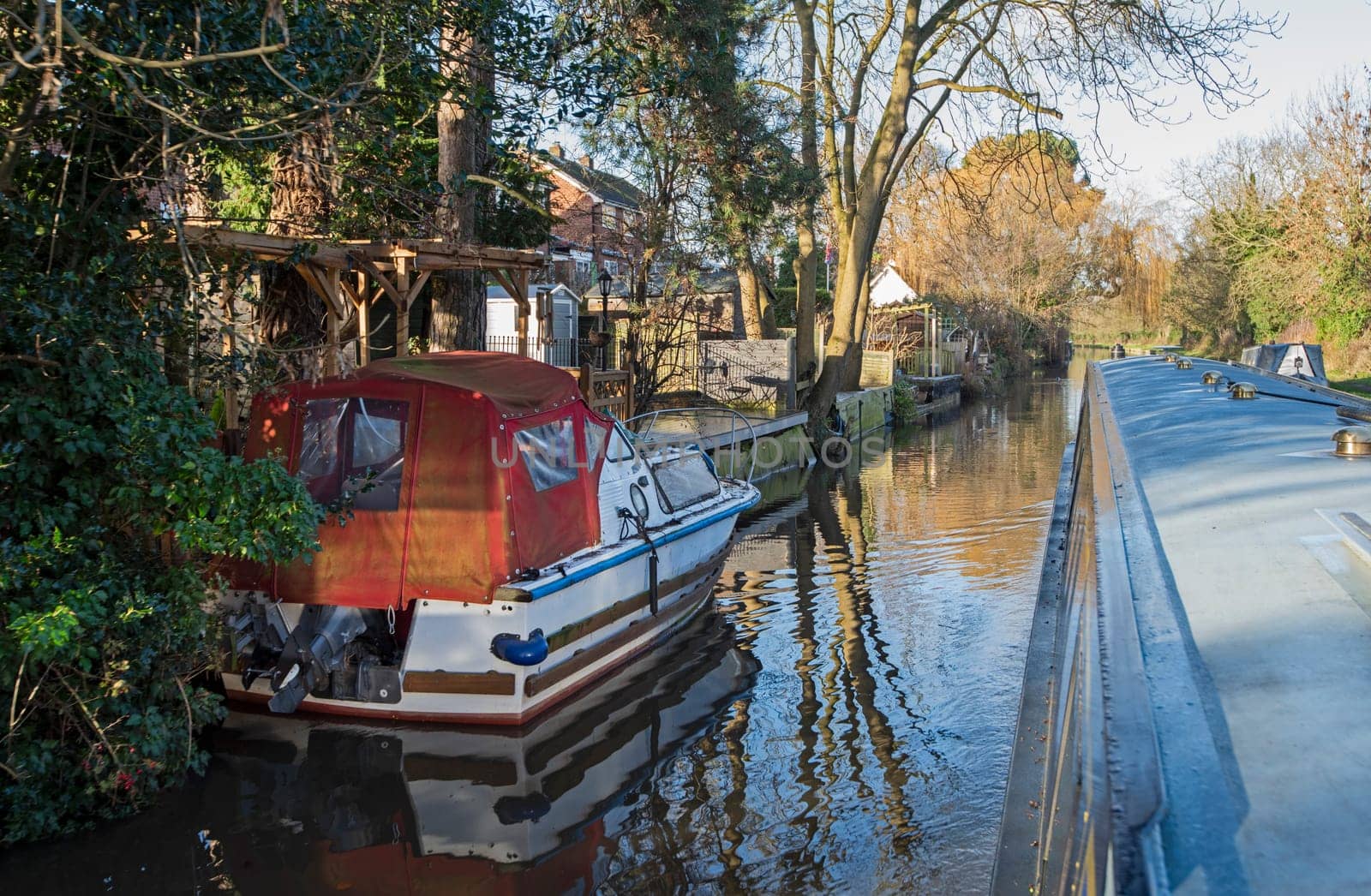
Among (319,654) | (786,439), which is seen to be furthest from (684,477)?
(786,439)

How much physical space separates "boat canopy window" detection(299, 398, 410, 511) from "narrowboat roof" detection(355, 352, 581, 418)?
261mm

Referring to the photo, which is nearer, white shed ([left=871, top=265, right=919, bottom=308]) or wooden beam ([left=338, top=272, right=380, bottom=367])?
wooden beam ([left=338, top=272, right=380, bottom=367])

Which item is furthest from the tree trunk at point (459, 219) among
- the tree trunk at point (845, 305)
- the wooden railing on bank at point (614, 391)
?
the tree trunk at point (845, 305)

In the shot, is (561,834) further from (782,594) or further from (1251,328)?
(1251,328)

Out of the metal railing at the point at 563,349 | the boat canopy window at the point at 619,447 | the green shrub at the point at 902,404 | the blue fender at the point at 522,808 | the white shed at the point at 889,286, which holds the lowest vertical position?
the blue fender at the point at 522,808

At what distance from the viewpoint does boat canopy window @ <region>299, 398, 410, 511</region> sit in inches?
303

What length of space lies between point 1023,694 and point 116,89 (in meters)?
5.32

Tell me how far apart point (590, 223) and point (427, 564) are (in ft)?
85.9

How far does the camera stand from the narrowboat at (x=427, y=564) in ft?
23.9

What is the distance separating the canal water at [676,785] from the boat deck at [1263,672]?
2.49m

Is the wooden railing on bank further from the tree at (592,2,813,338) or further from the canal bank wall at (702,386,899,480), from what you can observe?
the tree at (592,2,813,338)

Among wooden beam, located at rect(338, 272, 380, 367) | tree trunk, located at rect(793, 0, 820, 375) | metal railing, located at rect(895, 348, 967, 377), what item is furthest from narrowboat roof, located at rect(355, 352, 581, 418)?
metal railing, located at rect(895, 348, 967, 377)

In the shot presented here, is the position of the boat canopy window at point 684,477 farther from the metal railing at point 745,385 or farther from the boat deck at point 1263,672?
the metal railing at point 745,385

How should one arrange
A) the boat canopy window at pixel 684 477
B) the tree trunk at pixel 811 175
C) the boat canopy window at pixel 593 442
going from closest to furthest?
the boat canopy window at pixel 593 442 < the boat canopy window at pixel 684 477 < the tree trunk at pixel 811 175
